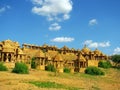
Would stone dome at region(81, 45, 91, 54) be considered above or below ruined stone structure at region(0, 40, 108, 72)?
above

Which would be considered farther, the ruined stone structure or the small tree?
the small tree

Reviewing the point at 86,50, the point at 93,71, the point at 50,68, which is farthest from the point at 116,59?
the point at 50,68

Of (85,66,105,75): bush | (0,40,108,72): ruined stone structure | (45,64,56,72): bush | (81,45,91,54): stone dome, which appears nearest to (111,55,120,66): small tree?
(81,45,91,54): stone dome

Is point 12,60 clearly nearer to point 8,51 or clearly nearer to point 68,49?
point 8,51

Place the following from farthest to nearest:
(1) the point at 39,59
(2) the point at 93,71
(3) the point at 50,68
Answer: (2) the point at 93,71 → (1) the point at 39,59 → (3) the point at 50,68

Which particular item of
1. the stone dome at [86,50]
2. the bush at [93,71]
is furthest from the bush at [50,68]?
the stone dome at [86,50]

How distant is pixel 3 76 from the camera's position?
112 feet

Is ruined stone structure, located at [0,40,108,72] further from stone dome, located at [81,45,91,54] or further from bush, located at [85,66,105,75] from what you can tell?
stone dome, located at [81,45,91,54]

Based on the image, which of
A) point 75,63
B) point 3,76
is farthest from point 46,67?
point 3,76

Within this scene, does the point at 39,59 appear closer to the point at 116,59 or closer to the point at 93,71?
the point at 93,71

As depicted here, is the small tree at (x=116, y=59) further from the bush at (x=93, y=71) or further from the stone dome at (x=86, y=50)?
the bush at (x=93, y=71)

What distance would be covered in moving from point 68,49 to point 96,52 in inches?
314

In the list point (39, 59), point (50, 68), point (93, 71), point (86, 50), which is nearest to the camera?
point (50, 68)

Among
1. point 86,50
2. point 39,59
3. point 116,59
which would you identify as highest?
point 86,50
